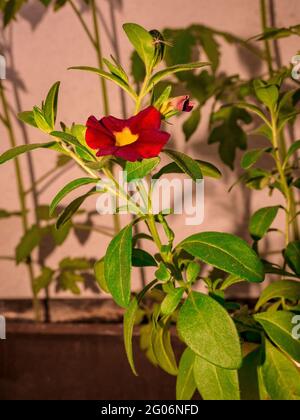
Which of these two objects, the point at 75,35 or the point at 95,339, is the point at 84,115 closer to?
the point at 75,35

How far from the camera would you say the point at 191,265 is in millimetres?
540

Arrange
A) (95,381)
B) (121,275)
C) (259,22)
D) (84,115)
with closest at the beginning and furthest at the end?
(121,275)
(95,381)
(259,22)
(84,115)

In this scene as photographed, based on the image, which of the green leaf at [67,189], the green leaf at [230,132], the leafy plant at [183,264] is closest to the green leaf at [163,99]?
the leafy plant at [183,264]

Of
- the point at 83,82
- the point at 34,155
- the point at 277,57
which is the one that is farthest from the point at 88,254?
the point at 277,57

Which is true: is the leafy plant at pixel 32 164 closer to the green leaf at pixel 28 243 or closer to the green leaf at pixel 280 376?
the green leaf at pixel 28 243

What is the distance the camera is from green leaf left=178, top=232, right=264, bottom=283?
0.44 metres

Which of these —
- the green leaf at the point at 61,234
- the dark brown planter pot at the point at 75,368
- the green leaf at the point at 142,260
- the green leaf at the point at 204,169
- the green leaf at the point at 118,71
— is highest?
the green leaf at the point at 118,71

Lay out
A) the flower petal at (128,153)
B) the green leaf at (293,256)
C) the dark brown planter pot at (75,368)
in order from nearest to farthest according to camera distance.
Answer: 1. the flower petal at (128,153)
2. the green leaf at (293,256)
3. the dark brown planter pot at (75,368)

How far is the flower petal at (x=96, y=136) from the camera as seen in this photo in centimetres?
44

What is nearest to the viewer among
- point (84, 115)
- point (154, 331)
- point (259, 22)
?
point (154, 331)

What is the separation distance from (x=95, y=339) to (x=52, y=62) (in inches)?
29.0

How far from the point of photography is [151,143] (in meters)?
0.43

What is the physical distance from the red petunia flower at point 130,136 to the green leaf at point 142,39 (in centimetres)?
8

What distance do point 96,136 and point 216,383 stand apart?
11.5 inches
